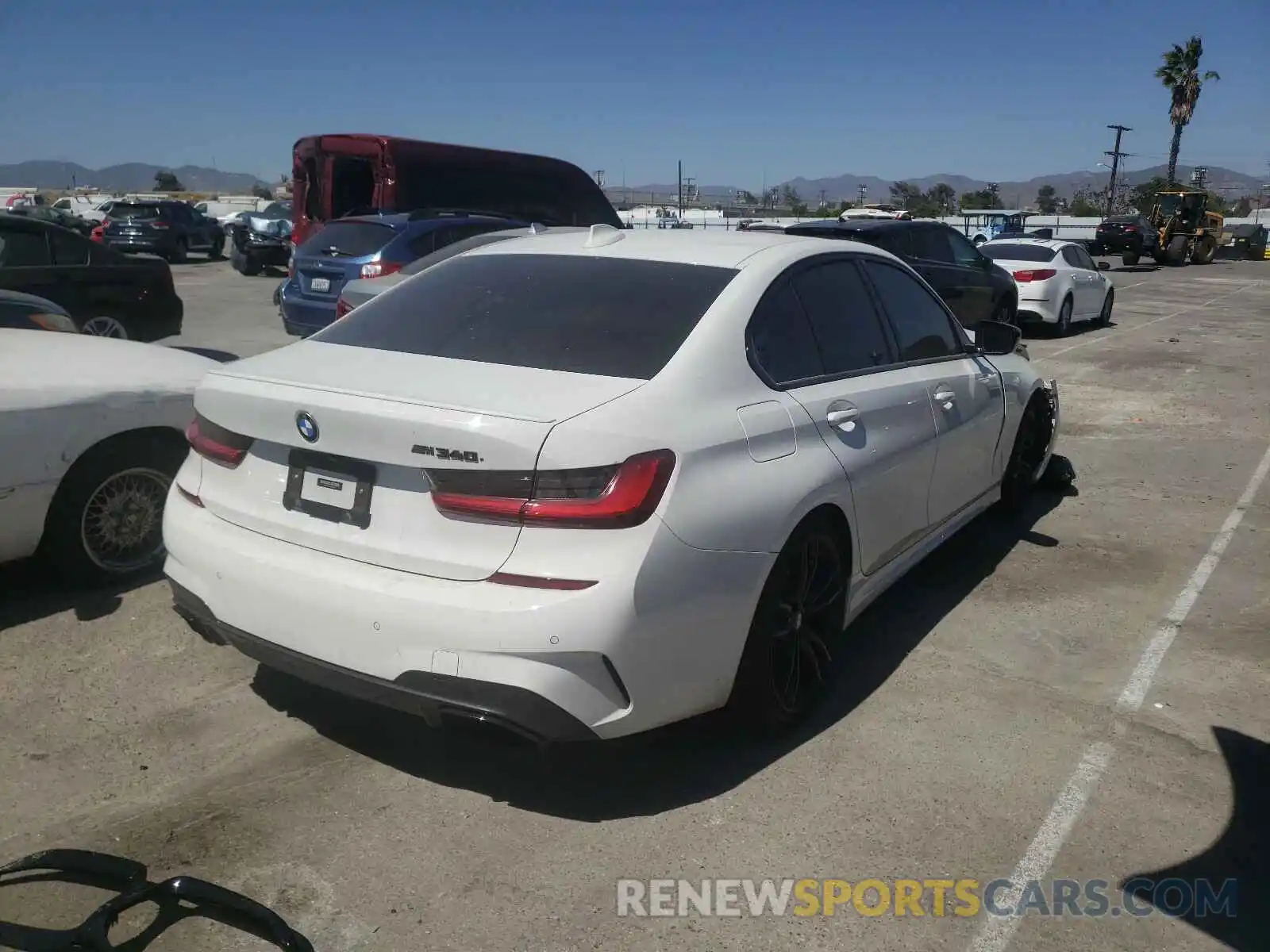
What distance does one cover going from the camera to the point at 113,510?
471cm

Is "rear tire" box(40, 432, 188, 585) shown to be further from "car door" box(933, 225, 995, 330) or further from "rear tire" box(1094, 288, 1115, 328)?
"rear tire" box(1094, 288, 1115, 328)

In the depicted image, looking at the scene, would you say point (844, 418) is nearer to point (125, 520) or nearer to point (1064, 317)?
point (125, 520)

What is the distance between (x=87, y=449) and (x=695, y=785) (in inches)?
115

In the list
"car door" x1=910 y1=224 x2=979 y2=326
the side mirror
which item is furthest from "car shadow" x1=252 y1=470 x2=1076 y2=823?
A: "car door" x1=910 y1=224 x2=979 y2=326

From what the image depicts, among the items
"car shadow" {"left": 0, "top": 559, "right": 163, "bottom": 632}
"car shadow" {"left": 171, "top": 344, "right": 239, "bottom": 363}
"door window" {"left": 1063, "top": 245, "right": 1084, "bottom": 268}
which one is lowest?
"car shadow" {"left": 171, "top": 344, "right": 239, "bottom": 363}

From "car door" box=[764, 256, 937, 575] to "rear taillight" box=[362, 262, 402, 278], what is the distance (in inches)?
295

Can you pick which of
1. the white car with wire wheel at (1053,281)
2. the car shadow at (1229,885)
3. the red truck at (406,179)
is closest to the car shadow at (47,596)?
the car shadow at (1229,885)

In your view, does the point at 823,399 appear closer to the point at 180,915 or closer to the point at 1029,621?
the point at 1029,621

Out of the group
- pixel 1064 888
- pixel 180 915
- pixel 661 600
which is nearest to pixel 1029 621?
pixel 1064 888

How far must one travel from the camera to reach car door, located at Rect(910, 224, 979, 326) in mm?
12875

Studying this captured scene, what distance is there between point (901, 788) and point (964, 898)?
0.53m

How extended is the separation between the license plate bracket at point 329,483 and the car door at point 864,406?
1.44 m

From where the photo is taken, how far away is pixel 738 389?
3.35 meters

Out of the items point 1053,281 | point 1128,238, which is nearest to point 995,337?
point 1053,281
